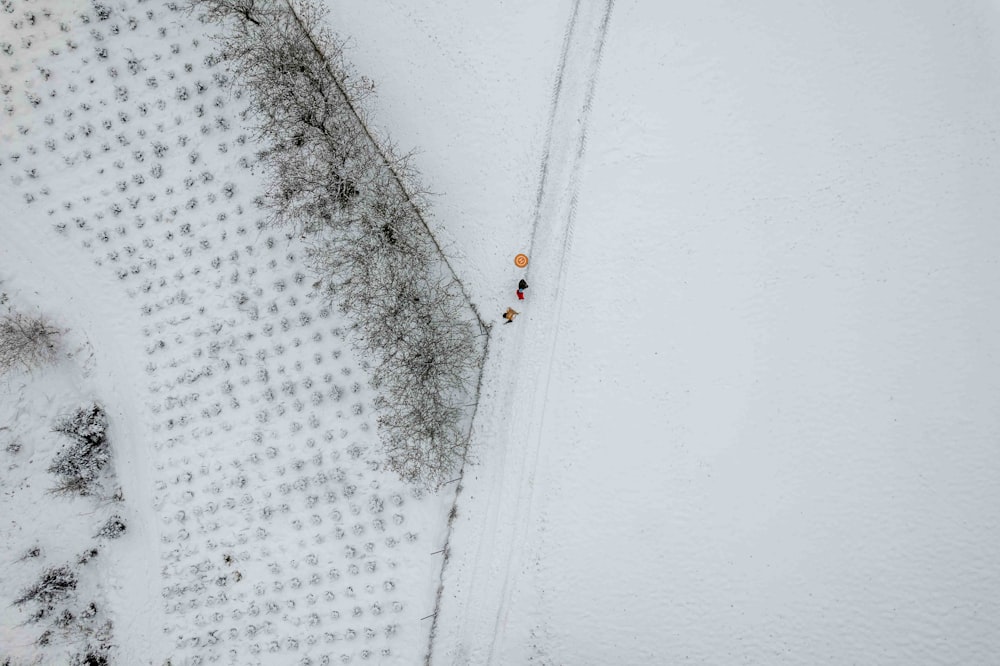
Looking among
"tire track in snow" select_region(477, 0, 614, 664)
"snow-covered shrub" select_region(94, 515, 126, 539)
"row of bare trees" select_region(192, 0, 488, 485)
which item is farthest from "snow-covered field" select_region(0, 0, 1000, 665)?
"row of bare trees" select_region(192, 0, 488, 485)

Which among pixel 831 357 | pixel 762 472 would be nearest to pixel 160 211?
pixel 762 472

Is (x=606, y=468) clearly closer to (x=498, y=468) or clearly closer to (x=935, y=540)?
(x=498, y=468)

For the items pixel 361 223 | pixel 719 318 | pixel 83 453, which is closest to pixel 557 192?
pixel 361 223

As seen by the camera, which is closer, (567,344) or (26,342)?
(26,342)

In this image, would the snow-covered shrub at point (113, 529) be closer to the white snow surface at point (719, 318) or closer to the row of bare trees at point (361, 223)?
the row of bare trees at point (361, 223)

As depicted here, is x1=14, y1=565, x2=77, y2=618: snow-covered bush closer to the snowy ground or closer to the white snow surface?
the snowy ground

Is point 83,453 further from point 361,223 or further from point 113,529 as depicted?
point 361,223
